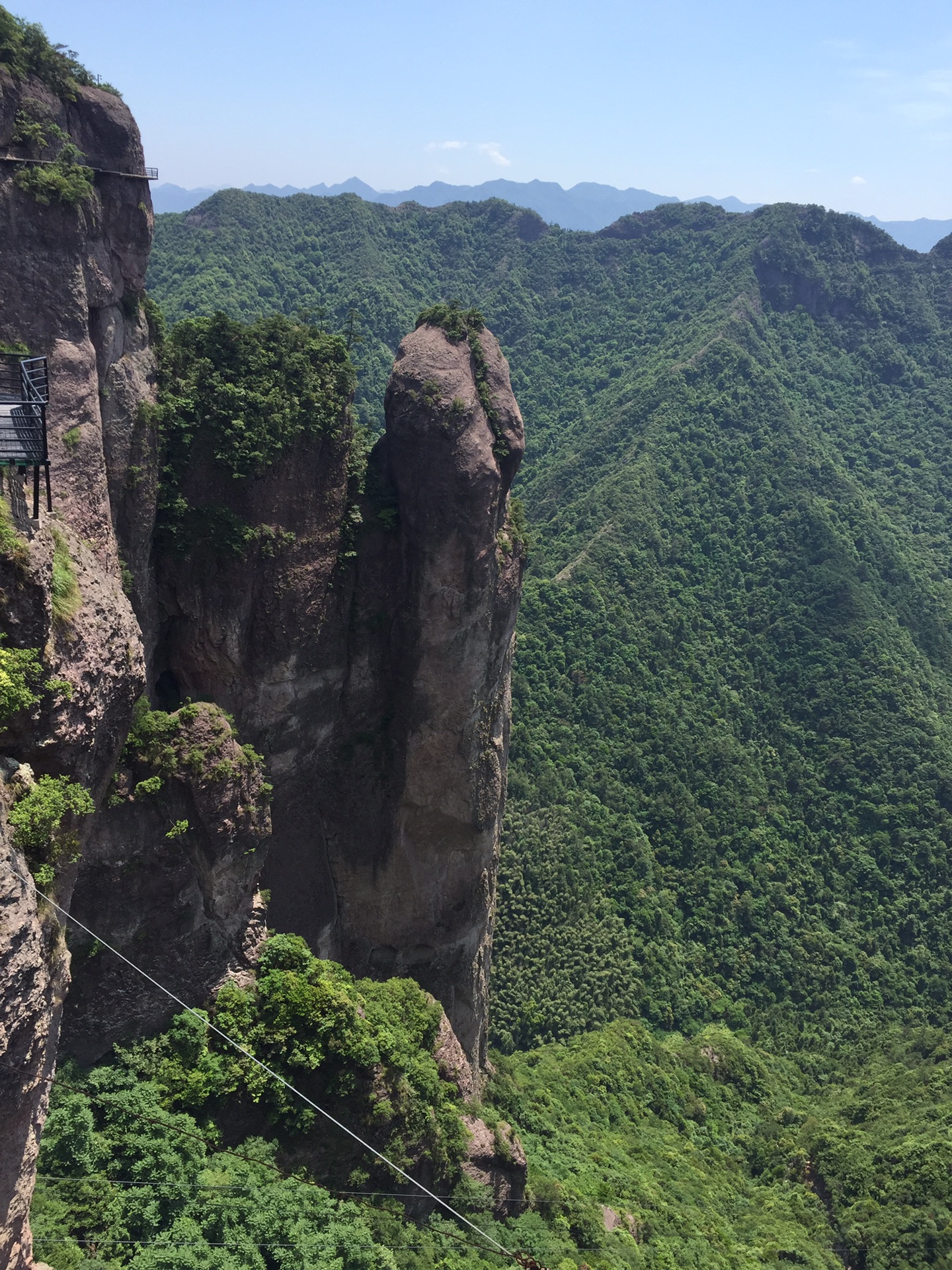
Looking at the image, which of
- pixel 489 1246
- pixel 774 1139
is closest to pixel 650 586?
pixel 774 1139

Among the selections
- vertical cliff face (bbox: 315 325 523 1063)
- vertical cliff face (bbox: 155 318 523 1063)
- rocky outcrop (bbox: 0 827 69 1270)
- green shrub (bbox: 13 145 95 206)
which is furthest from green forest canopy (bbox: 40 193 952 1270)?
green shrub (bbox: 13 145 95 206)

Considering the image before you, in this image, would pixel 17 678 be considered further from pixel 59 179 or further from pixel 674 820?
pixel 674 820

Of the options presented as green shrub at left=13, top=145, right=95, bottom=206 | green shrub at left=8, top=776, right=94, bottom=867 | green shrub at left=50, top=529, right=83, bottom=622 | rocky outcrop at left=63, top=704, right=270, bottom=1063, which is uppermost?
green shrub at left=13, top=145, right=95, bottom=206

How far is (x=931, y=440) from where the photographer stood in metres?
105

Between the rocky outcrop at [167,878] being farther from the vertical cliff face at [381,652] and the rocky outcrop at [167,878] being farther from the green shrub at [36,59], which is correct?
the green shrub at [36,59]

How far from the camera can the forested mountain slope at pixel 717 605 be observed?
5772cm

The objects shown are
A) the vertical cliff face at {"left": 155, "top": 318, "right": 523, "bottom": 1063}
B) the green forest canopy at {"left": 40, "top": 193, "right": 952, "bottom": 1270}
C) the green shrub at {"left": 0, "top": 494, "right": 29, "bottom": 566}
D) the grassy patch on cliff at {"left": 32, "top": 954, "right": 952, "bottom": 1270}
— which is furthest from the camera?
the vertical cliff face at {"left": 155, "top": 318, "right": 523, "bottom": 1063}

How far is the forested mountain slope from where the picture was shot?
57.7 meters

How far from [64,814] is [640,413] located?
8928cm

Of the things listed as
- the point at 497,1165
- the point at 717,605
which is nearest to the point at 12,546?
the point at 497,1165

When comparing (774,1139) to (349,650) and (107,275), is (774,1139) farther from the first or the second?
(107,275)

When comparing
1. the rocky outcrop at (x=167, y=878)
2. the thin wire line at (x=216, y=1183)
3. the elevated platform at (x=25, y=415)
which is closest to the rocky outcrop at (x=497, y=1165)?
the thin wire line at (x=216, y=1183)

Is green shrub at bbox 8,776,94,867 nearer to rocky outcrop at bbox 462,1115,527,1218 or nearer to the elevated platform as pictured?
the elevated platform

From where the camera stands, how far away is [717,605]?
259 feet
